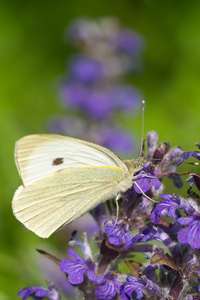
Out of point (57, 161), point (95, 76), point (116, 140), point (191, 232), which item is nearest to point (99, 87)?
point (95, 76)

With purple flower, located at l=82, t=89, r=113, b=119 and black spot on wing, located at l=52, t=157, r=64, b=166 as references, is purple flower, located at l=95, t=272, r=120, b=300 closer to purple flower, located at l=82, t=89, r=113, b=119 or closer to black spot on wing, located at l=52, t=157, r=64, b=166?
black spot on wing, located at l=52, t=157, r=64, b=166

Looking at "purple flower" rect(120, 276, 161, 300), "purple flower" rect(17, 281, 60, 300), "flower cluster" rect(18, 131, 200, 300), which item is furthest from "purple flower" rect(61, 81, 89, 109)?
"purple flower" rect(120, 276, 161, 300)

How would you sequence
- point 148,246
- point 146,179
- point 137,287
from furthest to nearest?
point 148,246
point 146,179
point 137,287

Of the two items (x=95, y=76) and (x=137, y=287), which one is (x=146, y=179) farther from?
(x=95, y=76)

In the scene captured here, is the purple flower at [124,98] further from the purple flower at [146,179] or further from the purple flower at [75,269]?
the purple flower at [75,269]

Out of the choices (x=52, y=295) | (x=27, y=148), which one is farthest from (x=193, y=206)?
(x=27, y=148)

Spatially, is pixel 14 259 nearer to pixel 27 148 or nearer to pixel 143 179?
pixel 27 148

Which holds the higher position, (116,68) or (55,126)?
(116,68)
